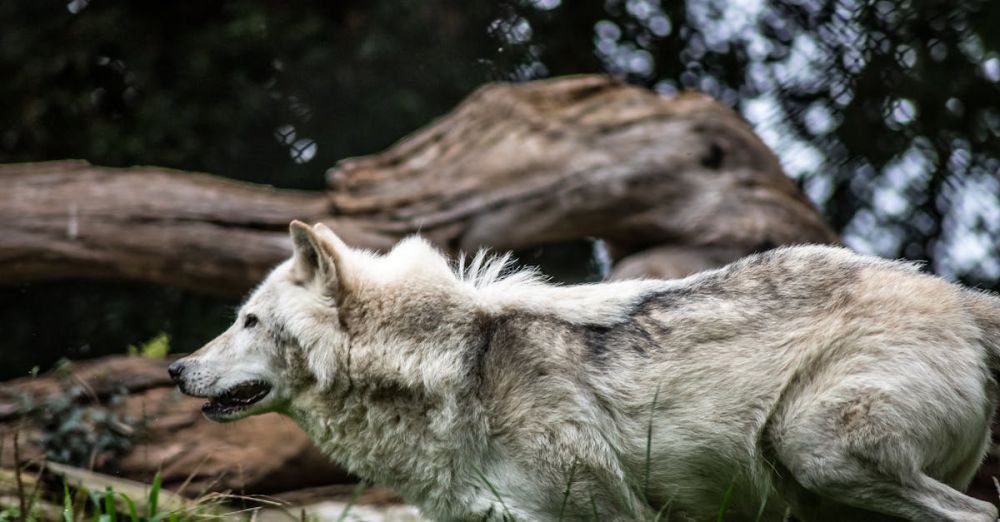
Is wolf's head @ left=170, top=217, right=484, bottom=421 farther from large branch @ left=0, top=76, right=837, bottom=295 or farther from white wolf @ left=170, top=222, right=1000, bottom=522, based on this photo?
large branch @ left=0, top=76, right=837, bottom=295

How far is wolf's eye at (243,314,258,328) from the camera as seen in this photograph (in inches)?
189

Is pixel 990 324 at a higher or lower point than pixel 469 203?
higher

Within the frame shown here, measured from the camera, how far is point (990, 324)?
4.15 meters

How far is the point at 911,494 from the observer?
3.78 m

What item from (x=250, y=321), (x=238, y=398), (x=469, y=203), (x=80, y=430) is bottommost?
(x=80, y=430)

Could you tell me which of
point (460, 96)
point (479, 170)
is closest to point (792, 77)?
point (460, 96)

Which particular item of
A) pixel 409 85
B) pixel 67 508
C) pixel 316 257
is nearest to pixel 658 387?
pixel 316 257

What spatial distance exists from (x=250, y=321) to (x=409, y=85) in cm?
541

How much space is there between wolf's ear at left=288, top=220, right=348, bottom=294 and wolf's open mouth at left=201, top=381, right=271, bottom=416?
535 mm

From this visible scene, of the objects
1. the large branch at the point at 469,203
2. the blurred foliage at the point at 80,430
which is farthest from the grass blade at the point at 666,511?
the blurred foliage at the point at 80,430

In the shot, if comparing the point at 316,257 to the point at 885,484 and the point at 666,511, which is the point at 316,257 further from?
the point at 885,484

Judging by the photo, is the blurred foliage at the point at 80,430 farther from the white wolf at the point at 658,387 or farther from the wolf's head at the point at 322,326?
the white wolf at the point at 658,387

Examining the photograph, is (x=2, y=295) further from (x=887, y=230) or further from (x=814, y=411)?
(x=887, y=230)

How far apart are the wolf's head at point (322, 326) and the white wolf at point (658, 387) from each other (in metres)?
0.01
